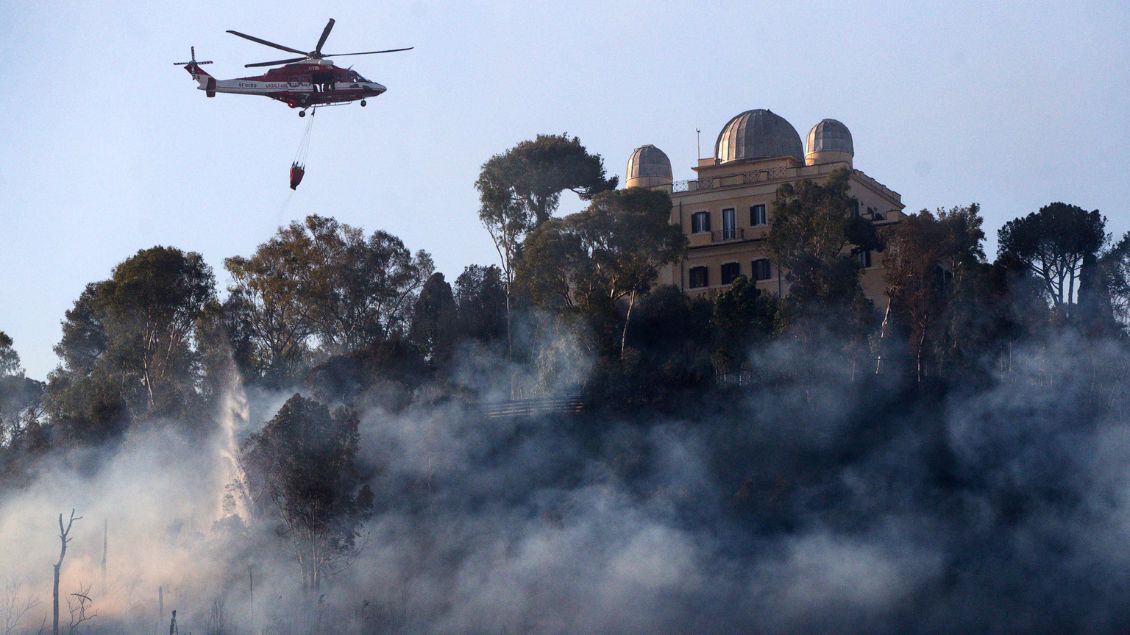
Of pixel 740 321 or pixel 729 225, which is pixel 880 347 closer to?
pixel 740 321

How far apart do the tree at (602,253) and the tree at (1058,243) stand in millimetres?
16879

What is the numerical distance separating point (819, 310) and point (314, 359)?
2502cm

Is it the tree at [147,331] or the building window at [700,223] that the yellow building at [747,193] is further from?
the tree at [147,331]

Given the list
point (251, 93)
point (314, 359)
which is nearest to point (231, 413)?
point (314, 359)

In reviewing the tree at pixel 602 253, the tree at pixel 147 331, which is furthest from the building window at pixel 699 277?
the tree at pixel 147 331

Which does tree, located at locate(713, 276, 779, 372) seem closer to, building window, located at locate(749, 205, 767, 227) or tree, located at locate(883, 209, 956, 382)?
tree, located at locate(883, 209, 956, 382)

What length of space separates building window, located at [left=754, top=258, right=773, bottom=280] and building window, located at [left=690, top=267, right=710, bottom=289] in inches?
120

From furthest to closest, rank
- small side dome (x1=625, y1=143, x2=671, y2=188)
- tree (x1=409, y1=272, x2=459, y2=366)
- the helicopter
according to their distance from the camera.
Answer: small side dome (x1=625, y1=143, x2=671, y2=188)
tree (x1=409, y1=272, x2=459, y2=366)
the helicopter

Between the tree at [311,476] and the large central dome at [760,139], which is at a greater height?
the large central dome at [760,139]

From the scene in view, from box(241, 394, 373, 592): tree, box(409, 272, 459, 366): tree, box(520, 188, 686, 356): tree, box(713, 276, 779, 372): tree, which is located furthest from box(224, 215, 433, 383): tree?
box(241, 394, 373, 592): tree

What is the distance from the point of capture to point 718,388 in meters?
60.6

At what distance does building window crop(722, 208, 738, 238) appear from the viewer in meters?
80.1

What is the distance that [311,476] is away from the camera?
4266cm

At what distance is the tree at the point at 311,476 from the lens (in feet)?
140
